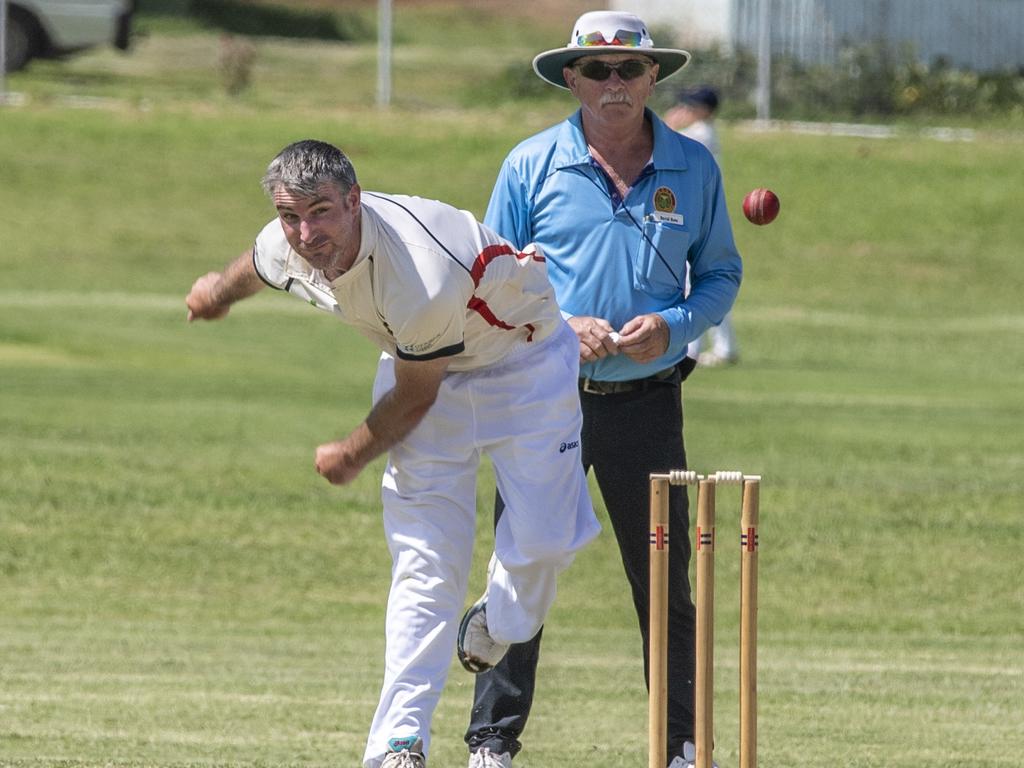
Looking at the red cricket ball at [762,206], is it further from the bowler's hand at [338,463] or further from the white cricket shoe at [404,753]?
the white cricket shoe at [404,753]

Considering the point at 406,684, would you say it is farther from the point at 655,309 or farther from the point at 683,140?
the point at 683,140

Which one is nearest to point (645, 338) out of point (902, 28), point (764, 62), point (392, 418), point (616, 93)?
point (616, 93)

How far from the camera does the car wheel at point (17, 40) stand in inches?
1053

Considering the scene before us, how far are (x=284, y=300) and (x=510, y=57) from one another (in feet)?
46.6

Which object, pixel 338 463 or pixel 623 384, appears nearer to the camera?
pixel 338 463

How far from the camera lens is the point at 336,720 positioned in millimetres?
7316

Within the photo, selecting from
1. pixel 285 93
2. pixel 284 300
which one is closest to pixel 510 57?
pixel 285 93

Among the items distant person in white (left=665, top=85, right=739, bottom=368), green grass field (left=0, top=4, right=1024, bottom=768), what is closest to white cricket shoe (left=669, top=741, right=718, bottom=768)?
green grass field (left=0, top=4, right=1024, bottom=768)

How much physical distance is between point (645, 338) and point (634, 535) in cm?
63

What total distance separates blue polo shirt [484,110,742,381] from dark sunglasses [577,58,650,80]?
0.60ft

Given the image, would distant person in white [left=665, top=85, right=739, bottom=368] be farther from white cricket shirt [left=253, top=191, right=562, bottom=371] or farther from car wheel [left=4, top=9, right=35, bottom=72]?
car wheel [left=4, top=9, right=35, bottom=72]

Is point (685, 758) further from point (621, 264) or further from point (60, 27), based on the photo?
point (60, 27)

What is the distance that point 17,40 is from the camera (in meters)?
26.8

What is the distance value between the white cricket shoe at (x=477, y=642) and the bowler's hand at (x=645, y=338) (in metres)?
0.83
